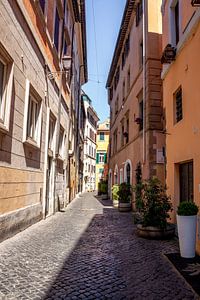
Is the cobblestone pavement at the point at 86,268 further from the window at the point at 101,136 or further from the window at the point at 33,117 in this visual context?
the window at the point at 101,136

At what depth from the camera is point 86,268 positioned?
439 centimetres

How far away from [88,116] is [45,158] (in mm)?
30709

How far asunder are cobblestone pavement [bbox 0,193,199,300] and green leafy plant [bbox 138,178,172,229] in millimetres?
634

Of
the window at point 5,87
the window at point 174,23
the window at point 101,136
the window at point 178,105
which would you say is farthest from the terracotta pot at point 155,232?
the window at point 101,136

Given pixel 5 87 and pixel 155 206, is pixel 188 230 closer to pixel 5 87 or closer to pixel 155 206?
pixel 155 206

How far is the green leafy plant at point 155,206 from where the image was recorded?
278 inches

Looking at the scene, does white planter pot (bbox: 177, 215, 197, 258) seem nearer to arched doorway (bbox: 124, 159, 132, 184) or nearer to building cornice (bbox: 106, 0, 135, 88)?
arched doorway (bbox: 124, 159, 132, 184)

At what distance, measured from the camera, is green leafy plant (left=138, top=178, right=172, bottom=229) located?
278 inches

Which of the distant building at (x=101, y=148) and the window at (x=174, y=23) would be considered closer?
the window at (x=174, y=23)

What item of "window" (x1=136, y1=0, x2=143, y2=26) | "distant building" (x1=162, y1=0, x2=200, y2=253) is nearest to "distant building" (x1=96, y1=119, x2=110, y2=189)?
"window" (x1=136, y1=0, x2=143, y2=26)

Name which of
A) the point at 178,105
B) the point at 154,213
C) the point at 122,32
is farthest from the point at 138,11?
the point at 154,213

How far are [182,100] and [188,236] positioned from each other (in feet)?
11.1

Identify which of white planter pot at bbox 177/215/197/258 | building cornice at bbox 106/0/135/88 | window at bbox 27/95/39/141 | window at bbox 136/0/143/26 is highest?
building cornice at bbox 106/0/135/88

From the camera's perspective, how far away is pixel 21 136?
6746 millimetres
